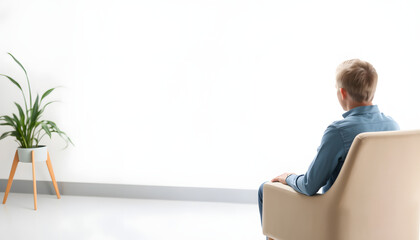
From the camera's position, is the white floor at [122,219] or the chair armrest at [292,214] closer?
the chair armrest at [292,214]

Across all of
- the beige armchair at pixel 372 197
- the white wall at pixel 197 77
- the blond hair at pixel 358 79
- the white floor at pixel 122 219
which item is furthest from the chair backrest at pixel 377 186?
the white wall at pixel 197 77

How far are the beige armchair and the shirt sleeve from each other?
6 centimetres

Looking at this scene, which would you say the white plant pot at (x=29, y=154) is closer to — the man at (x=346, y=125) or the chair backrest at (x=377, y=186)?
the man at (x=346, y=125)

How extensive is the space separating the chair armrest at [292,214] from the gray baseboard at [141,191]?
5.24 feet

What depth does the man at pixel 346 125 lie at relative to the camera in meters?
1.89

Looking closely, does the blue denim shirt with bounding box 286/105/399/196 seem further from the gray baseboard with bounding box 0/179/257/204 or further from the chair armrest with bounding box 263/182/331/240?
the gray baseboard with bounding box 0/179/257/204

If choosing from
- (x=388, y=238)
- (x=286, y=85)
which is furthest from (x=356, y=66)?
(x=286, y=85)

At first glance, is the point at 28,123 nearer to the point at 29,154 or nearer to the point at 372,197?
the point at 29,154

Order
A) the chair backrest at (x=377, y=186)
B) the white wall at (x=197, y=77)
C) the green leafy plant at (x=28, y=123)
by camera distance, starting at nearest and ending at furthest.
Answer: the chair backrest at (x=377, y=186) < the white wall at (x=197, y=77) < the green leafy plant at (x=28, y=123)

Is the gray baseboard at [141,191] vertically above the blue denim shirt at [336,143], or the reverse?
the blue denim shirt at [336,143]

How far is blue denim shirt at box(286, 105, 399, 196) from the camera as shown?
1.88 metres

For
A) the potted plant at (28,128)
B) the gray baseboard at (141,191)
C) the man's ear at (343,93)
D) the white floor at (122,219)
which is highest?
the man's ear at (343,93)

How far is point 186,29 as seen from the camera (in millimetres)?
3785

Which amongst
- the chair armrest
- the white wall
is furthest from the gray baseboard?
the chair armrest
